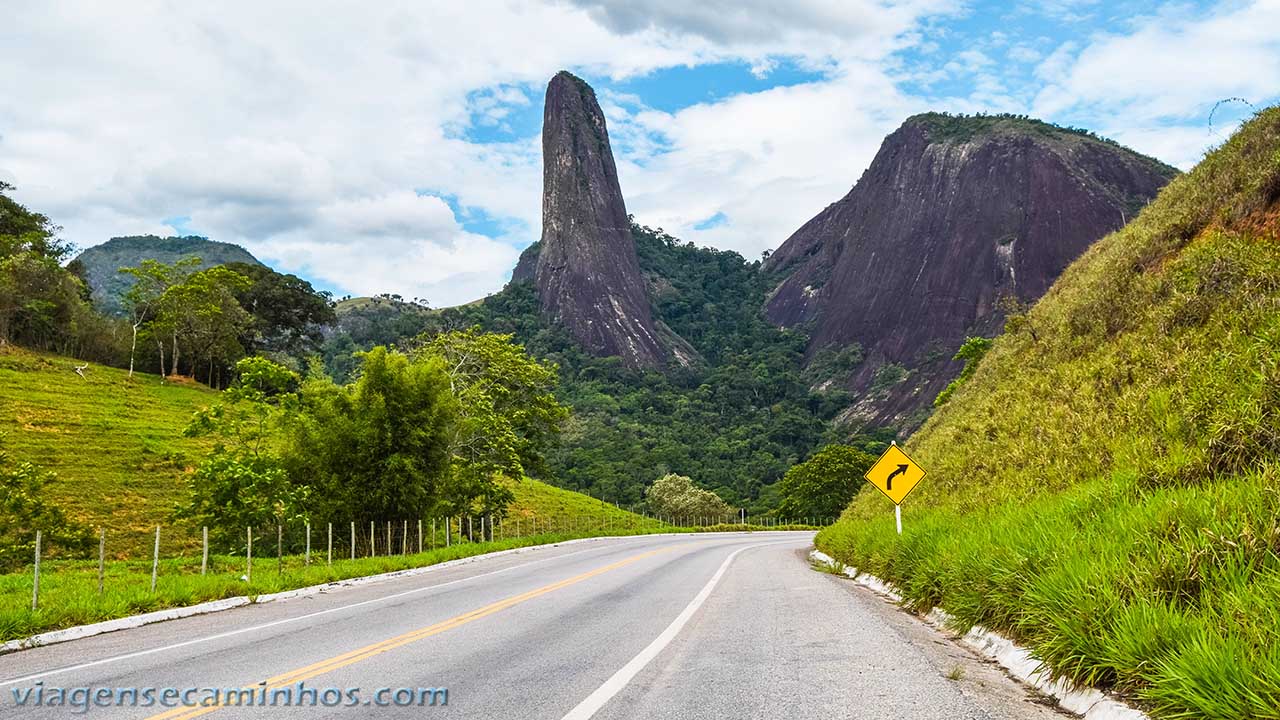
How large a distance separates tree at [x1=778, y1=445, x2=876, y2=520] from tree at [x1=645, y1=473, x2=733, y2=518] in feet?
27.5

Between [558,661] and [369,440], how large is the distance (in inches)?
868

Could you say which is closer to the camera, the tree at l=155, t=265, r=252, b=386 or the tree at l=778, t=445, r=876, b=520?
the tree at l=155, t=265, r=252, b=386

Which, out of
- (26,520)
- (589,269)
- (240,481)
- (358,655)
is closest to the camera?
(358,655)

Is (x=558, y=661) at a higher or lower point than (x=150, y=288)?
lower

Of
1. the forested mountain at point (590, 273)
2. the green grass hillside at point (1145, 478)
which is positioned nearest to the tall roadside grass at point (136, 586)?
the green grass hillside at point (1145, 478)

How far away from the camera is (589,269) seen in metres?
181

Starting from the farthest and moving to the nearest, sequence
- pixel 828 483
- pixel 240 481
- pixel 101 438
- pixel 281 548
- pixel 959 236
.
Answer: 1. pixel 959 236
2. pixel 828 483
3. pixel 101 438
4. pixel 281 548
5. pixel 240 481

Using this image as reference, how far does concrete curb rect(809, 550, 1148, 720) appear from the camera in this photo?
484cm

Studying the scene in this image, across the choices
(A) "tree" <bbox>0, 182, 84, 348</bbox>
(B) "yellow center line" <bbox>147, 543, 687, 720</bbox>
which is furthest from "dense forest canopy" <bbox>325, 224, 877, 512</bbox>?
(B) "yellow center line" <bbox>147, 543, 687, 720</bbox>

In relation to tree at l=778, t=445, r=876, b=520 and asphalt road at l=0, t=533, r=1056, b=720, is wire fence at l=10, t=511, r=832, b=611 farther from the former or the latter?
tree at l=778, t=445, r=876, b=520

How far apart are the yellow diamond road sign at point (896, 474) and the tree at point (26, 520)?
2379cm

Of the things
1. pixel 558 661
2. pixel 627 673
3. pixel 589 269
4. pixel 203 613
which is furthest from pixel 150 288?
pixel 589 269

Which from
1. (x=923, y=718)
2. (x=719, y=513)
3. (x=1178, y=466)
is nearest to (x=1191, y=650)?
(x=923, y=718)

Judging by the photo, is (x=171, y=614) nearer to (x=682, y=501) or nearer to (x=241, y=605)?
(x=241, y=605)
